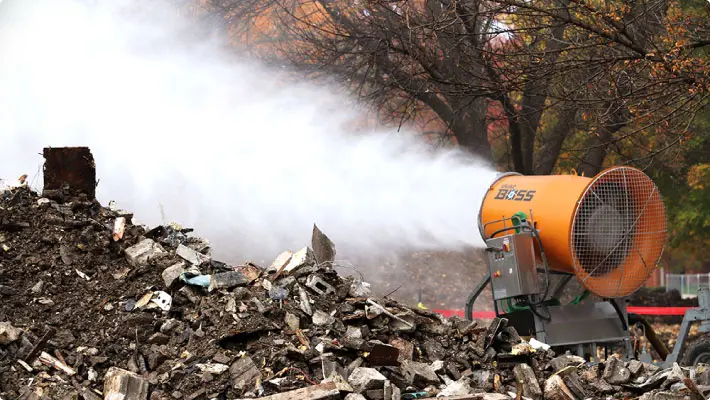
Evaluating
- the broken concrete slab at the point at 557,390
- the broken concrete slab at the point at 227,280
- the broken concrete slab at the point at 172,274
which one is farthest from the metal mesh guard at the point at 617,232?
the broken concrete slab at the point at 172,274

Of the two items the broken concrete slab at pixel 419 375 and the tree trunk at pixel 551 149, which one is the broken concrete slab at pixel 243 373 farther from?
the tree trunk at pixel 551 149

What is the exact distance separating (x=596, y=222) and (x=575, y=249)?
0.37 m

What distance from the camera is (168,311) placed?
6.49m

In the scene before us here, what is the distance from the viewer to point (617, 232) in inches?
326

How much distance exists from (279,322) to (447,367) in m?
1.32

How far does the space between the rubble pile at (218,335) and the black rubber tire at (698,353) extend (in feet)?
6.48

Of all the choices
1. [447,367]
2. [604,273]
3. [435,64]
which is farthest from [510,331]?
[435,64]

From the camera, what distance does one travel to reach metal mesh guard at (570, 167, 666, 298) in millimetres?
8008

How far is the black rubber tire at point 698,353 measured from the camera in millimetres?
8719

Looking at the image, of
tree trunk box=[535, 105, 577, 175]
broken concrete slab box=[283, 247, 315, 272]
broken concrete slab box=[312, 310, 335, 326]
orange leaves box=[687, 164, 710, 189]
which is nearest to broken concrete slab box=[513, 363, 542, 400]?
broken concrete slab box=[312, 310, 335, 326]

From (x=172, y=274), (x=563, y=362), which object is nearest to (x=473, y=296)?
(x=563, y=362)

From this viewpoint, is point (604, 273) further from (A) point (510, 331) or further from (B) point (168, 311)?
(B) point (168, 311)

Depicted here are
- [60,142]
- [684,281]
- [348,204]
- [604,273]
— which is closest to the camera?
[604,273]

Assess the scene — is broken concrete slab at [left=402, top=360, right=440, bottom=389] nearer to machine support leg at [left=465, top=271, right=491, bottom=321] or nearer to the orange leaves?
machine support leg at [left=465, top=271, right=491, bottom=321]
